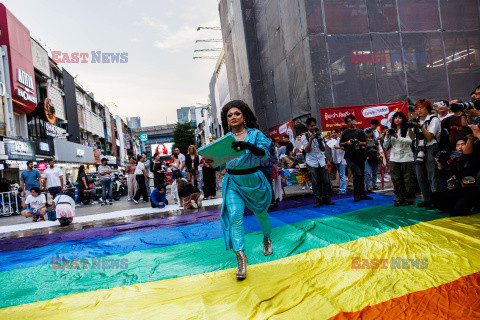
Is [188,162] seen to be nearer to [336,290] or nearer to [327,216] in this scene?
[327,216]

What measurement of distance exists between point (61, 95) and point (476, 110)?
35.3m

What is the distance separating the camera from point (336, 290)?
252 centimetres

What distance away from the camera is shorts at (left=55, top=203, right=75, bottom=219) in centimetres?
757

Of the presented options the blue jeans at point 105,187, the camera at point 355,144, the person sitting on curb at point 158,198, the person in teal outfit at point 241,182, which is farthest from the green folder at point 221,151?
the blue jeans at point 105,187

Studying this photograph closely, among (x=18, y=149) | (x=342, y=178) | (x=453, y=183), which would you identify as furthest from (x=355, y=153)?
(x=18, y=149)

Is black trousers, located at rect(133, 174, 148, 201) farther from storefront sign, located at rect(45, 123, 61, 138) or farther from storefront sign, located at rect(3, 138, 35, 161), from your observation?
storefront sign, located at rect(45, 123, 61, 138)

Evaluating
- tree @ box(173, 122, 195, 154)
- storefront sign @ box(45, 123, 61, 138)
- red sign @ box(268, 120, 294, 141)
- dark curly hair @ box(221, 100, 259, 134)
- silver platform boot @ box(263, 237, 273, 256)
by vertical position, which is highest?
tree @ box(173, 122, 195, 154)

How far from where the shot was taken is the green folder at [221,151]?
301 centimetres

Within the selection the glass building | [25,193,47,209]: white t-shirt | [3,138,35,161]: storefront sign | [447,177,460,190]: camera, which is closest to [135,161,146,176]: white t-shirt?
[25,193,47,209]: white t-shirt

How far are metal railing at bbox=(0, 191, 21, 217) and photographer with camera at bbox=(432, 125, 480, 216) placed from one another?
13.3 metres

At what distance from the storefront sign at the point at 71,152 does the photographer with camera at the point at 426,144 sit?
28.3 m

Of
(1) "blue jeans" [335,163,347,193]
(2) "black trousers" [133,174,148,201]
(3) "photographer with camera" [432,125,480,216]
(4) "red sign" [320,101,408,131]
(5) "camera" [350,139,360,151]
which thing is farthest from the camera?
(4) "red sign" [320,101,408,131]

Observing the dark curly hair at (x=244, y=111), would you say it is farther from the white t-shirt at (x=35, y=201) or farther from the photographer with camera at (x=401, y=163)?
the white t-shirt at (x=35, y=201)

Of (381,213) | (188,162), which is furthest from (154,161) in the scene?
(381,213)
